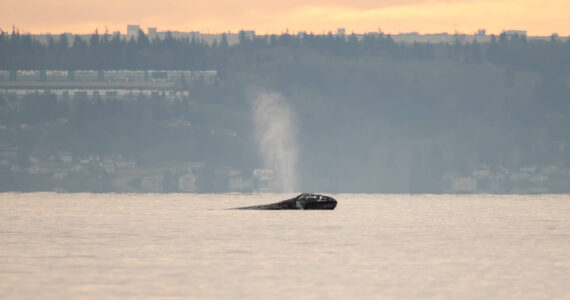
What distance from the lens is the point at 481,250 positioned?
107938 mm

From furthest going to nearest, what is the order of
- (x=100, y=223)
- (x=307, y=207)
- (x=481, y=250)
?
(x=307, y=207)
(x=100, y=223)
(x=481, y=250)

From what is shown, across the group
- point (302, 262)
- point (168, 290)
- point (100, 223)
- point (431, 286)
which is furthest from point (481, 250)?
point (100, 223)

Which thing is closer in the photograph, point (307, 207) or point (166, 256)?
point (166, 256)

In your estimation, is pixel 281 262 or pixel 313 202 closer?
pixel 281 262

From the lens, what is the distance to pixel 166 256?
98562mm

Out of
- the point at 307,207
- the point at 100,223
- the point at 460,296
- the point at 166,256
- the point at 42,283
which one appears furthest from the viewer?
the point at 307,207

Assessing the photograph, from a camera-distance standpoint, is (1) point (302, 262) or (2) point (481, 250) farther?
(2) point (481, 250)

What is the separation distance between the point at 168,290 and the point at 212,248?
32.1m

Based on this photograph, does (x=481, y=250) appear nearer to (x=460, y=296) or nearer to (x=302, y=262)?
(x=302, y=262)

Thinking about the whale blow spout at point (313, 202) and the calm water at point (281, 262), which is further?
the whale blow spout at point (313, 202)

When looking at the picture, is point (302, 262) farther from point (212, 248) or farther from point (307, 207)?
point (307, 207)

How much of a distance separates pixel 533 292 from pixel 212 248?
1484 inches

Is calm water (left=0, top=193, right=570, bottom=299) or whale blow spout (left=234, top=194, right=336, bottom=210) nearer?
calm water (left=0, top=193, right=570, bottom=299)

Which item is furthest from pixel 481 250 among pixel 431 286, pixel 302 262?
pixel 431 286
